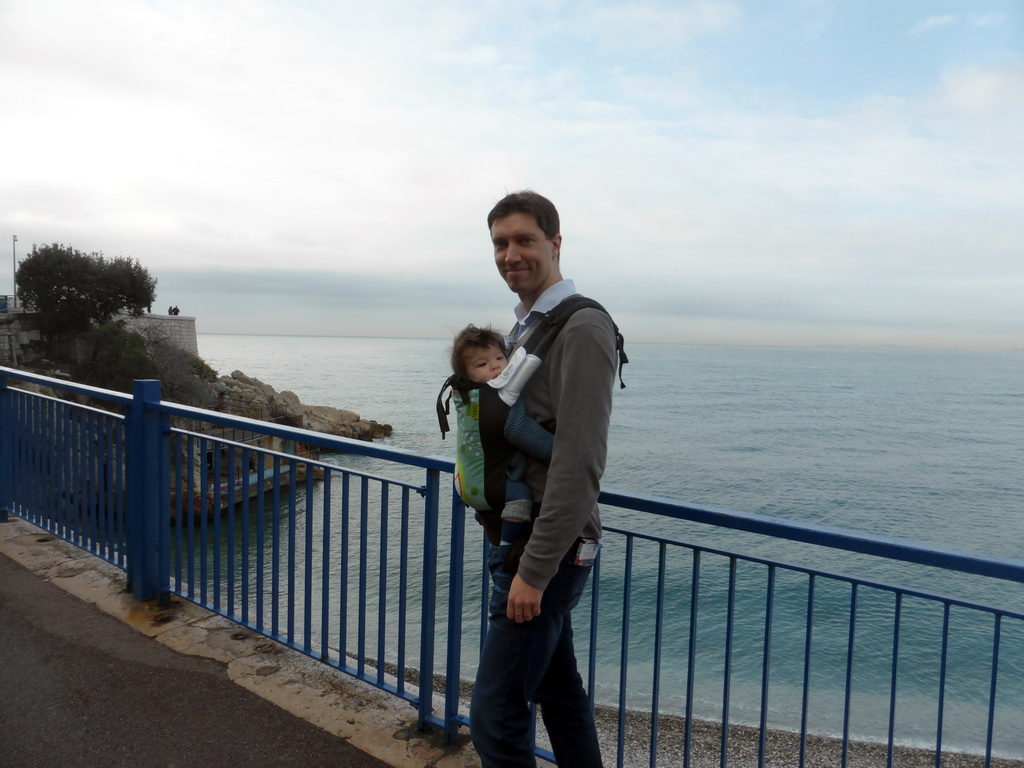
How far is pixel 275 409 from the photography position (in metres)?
43.2

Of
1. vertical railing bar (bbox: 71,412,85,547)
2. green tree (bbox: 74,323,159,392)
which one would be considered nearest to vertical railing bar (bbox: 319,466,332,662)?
vertical railing bar (bbox: 71,412,85,547)

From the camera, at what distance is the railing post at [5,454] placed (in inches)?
206

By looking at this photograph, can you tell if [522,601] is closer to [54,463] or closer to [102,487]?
[102,487]

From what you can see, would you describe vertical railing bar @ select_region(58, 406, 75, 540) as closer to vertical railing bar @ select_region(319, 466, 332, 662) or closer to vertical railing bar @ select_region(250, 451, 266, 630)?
vertical railing bar @ select_region(250, 451, 266, 630)

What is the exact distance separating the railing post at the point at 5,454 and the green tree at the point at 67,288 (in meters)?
44.1

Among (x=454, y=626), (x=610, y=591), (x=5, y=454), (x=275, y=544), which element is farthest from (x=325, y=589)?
(x=610, y=591)

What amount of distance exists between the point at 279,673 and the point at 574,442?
8.02 ft

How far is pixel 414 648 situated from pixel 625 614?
19.1 meters

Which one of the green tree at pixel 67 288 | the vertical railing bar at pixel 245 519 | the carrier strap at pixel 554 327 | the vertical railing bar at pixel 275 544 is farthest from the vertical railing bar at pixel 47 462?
the green tree at pixel 67 288

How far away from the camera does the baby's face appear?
2.01m

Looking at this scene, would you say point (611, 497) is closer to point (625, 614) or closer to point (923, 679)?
point (625, 614)

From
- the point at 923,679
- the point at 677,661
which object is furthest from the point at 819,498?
the point at 677,661

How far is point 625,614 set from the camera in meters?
2.51

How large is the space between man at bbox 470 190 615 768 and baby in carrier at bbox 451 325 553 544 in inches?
1.4
